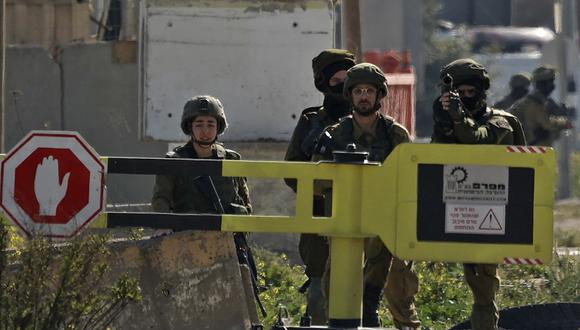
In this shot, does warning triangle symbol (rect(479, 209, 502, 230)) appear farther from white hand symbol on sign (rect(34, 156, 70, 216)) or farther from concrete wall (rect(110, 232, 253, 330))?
white hand symbol on sign (rect(34, 156, 70, 216))

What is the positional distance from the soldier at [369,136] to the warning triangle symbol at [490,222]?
125 centimetres

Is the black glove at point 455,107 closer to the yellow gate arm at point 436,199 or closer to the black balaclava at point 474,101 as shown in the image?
the black balaclava at point 474,101

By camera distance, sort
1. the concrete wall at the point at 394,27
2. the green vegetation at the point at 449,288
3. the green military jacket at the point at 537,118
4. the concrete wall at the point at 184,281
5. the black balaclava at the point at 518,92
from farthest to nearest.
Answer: the concrete wall at the point at 394,27 < the black balaclava at the point at 518,92 < the green military jacket at the point at 537,118 < the green vegetation at the point at 449,288 < the concrete wall at the point at 184,281

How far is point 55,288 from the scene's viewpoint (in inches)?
274

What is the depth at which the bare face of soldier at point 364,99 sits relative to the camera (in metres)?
8.51

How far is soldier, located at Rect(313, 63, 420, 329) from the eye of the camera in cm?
845

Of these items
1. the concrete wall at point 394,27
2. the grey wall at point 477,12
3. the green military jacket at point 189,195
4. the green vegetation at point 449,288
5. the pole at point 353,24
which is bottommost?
the green vegetation at point 449,288

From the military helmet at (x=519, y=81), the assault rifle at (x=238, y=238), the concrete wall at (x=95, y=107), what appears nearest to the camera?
the assault rifle at (x=238, y=238)

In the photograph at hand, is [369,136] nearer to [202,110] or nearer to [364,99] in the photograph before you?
[364,99]

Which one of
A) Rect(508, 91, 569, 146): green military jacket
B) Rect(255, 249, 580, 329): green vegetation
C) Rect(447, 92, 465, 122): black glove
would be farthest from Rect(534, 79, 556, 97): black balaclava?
Rect(447, 92, 465, 122): black glove

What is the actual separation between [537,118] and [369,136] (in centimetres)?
1082

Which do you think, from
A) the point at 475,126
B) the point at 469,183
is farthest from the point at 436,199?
the point at 475,126

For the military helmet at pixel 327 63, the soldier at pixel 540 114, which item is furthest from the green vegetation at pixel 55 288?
the soldier at pixel 540 114

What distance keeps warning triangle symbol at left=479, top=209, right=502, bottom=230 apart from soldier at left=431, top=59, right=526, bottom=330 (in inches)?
29.7
